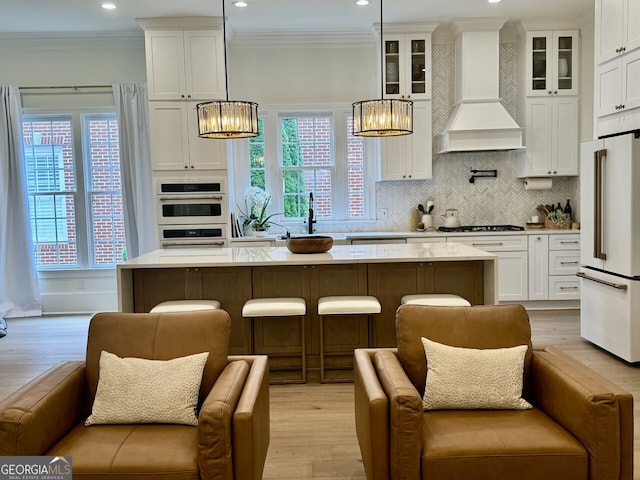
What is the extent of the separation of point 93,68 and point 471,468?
6.19 metres

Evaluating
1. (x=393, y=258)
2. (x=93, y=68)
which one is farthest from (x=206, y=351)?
(x=93, y=68)

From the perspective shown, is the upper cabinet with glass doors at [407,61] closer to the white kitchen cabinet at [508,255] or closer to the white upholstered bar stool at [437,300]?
the white kitchen cabinet at [508,255]

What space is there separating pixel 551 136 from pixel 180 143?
4178mm

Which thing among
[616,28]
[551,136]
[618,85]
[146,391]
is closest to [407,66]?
[551,136]

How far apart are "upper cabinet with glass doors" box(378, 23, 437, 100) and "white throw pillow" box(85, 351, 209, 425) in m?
4.68

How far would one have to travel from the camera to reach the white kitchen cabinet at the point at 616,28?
163 inches

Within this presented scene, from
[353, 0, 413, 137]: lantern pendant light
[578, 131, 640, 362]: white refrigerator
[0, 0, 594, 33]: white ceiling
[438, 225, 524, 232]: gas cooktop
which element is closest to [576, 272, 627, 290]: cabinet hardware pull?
[578, 131, 640, 362]: white refrigerator

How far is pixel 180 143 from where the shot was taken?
235 inches

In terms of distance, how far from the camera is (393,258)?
153 inches

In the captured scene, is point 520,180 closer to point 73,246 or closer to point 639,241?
point 639,241

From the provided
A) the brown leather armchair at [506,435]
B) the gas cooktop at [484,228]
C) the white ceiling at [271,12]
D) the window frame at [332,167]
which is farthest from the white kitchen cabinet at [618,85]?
the brown leather armchair at [506,435]

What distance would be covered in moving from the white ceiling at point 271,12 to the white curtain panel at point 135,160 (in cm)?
77

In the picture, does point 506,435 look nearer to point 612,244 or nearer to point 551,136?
point 612,244

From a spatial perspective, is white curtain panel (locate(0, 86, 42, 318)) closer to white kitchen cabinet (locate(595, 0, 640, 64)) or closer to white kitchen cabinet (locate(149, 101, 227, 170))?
white kitchen cabinet (locate(149, 101, 227, 170))
